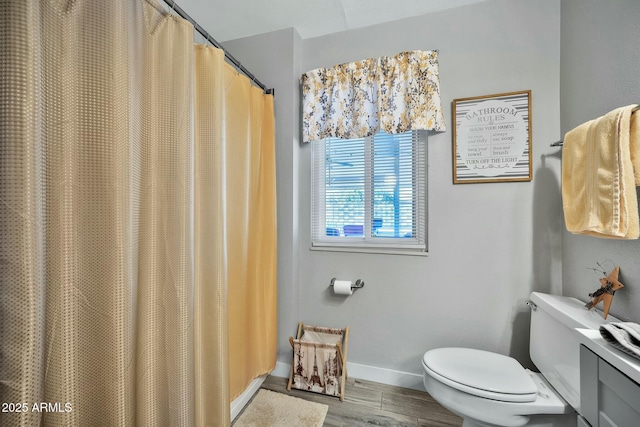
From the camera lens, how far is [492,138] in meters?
1.61

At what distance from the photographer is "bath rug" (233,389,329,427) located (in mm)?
1443

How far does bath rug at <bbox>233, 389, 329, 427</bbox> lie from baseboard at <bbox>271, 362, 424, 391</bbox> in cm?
23

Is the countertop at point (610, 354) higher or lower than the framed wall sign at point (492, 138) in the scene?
lower

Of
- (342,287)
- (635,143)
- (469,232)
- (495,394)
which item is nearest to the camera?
(635,143)

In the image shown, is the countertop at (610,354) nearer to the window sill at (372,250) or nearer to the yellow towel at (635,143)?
the yellow towel at (635,143)

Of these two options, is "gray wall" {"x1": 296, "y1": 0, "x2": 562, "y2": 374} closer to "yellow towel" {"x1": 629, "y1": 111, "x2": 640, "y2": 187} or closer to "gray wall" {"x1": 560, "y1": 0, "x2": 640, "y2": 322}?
"gray wall" {"x1": 560, "y1": 0, "x2": 640, "y2": 322}

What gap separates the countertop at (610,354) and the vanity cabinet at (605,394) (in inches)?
0.7

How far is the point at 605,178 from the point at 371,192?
1.15 metres

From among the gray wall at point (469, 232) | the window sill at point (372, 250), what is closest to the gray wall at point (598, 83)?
the gray wall at point (469, 232)

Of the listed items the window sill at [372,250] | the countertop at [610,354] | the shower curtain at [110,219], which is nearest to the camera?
the shower curtain at [110,219]

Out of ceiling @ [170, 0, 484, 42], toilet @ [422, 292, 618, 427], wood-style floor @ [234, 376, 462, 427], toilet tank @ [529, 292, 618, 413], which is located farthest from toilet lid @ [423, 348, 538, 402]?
ceiling @ [170, 0, 484, 42]

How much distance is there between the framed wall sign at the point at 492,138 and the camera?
5.13ft

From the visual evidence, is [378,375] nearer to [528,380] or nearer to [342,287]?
[342,287]

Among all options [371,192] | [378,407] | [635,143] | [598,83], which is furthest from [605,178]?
[378,407]
